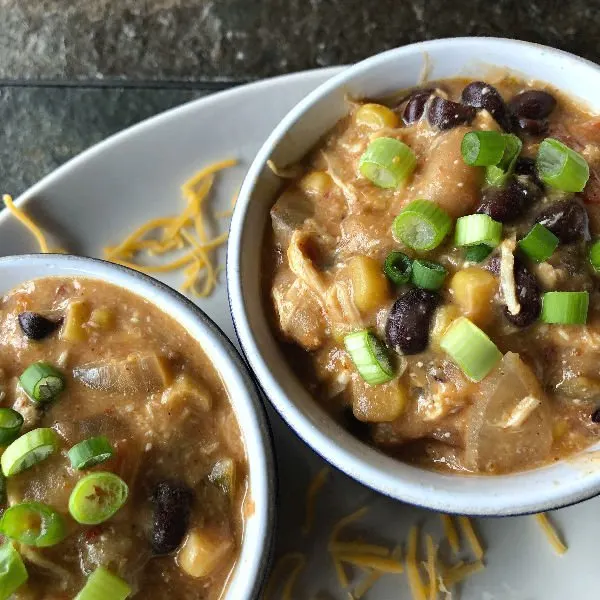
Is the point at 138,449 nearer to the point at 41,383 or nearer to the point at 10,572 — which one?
the point at 41,383

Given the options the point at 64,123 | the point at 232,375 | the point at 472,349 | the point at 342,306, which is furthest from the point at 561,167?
the point at 64,123

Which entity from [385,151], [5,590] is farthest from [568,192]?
[5,590]

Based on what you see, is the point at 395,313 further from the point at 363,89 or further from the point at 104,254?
the point at 104,254

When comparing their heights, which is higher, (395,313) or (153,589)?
(395,313)

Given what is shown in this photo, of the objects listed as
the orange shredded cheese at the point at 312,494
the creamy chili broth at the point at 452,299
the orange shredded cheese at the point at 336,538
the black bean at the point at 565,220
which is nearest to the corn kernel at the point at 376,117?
the creamy chili broth at the point at 452,299

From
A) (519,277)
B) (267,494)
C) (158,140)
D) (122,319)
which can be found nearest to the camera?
(519,277)

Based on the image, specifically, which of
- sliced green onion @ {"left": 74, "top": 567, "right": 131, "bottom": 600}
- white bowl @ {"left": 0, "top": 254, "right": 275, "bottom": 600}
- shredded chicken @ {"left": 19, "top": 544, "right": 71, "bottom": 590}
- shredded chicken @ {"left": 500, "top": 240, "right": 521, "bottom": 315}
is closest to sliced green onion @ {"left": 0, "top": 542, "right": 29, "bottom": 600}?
shredded chicken @ {"left": 19, "top": 544, "right": 71, "bottom": 590}
